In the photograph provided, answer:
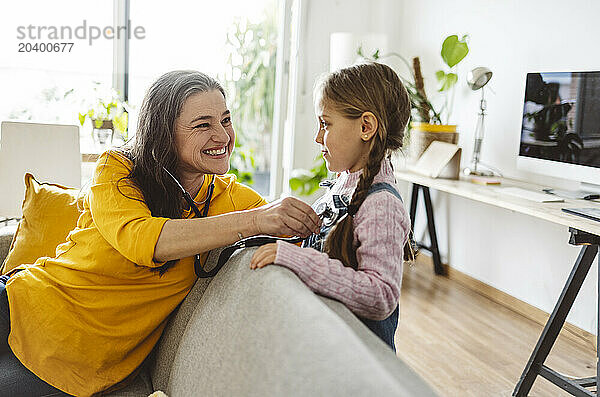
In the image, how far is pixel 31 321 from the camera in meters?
1.56

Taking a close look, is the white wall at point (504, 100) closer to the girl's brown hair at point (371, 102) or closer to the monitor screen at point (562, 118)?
the monitor screen at point (562, 118)

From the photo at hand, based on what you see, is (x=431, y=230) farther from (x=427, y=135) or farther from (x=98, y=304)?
(x=98, y=304)

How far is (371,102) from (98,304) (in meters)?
0.80

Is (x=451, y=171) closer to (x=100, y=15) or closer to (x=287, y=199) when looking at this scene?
(x=287, y=199)

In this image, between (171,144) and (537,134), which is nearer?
(171,144)

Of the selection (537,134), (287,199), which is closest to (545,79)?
(537,134)

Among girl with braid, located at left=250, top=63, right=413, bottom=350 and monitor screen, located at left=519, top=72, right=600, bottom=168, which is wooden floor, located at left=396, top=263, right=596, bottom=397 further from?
girl with braid, located at left=250, top=63, right=413, bottom=350

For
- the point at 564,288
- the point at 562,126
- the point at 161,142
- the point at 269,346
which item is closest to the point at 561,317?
the point at 564,288

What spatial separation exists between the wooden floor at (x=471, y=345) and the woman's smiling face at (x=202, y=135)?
4.99ft

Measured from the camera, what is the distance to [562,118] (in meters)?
3.18

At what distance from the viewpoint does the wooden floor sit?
8.94 ft

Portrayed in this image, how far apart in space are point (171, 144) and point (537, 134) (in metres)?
2.32

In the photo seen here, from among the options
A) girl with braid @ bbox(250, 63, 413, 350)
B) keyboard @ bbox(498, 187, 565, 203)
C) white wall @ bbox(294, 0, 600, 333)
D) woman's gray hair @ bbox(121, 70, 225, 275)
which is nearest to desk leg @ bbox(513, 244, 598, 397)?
keyboard @ bbox(498, 187, 565, 203)

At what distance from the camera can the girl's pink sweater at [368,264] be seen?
1.24 m
